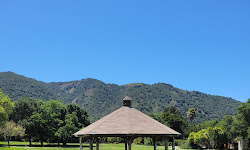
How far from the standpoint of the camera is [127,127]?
19875mm

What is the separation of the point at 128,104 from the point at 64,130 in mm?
48350

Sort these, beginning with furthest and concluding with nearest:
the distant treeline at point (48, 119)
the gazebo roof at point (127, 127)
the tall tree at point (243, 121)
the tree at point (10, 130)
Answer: the distant treeline at point (48, 119)
the tree at point (10, 130)
the tall tree at point (243, 121)
the gazebo roof at point (127, 127)

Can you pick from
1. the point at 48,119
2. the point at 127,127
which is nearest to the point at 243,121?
the point at 127,127

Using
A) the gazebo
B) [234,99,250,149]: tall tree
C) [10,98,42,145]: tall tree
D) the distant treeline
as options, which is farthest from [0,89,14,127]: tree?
[234,99,250,149]: tall tree

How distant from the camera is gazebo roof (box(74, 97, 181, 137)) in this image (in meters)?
19.3

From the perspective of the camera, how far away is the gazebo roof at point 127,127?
1929 cm

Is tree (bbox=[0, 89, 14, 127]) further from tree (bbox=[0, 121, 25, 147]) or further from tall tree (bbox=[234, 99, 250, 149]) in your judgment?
tall tree (bbox=[234, 99, 250, 149])

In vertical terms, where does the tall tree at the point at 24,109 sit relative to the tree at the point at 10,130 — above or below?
above

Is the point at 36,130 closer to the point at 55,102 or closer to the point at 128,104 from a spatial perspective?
the point at 55,102

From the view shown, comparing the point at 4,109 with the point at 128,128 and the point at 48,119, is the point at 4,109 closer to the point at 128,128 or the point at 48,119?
the point at 48,119

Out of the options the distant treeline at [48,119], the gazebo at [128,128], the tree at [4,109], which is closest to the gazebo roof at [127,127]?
the gazebo at [128,128]

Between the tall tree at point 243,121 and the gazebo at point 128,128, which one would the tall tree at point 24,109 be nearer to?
the tall tree at point 243,121

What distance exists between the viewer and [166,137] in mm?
21250

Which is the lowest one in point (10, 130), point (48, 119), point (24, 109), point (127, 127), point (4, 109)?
point (10, 130)
